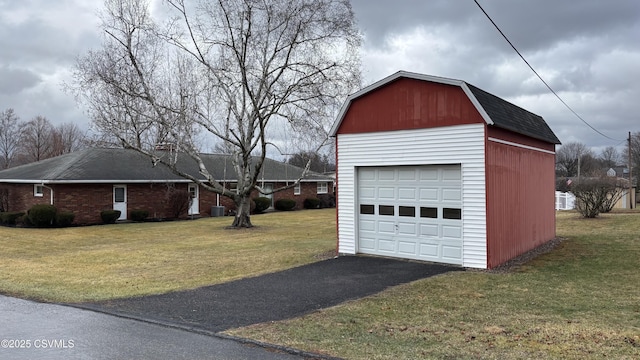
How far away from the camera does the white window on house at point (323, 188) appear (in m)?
41.5

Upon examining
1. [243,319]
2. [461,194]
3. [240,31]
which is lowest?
[243,319]

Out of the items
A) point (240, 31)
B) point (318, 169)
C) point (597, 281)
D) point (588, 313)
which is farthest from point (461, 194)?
point (318, 169)

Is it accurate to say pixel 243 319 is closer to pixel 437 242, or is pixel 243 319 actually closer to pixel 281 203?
pixel 437 242

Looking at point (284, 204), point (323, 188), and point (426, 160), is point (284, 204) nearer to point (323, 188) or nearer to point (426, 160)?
point (323, 188)

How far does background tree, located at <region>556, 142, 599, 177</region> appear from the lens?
79044 mm

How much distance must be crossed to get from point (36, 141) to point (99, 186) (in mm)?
36184

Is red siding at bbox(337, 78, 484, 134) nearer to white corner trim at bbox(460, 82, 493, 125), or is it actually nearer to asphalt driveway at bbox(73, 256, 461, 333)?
white corner trim at bbox(460, 82, 493, 125)

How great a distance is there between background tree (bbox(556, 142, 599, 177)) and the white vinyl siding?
240ft

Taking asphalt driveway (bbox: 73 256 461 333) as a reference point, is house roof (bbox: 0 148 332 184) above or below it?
above

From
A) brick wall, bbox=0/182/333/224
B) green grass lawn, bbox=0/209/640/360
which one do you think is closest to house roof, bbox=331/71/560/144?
green grass lawn, bbox=0/209/640/360

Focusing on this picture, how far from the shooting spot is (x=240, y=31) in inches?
779

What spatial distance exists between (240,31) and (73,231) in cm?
1199

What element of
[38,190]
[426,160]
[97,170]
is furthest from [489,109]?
[38,190]

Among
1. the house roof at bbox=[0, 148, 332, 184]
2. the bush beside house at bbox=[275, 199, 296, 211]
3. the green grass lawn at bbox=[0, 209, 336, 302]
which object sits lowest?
the green grass lawn at bbox=[0, 209, 336, 302]
